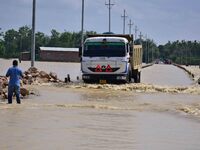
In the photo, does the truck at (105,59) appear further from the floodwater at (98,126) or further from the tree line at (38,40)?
the tree line at (38,40)

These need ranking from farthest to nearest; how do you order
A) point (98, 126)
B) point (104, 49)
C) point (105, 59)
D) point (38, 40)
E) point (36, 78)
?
1. point (38, 40)
2. point (36, 78)
3. point (104, 49)
4. point (105, 59)
5. point (98, 126)

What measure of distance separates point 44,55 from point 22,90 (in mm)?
123397

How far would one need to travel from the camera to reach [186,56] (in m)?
198

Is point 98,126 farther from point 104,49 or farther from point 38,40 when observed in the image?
point 38,40

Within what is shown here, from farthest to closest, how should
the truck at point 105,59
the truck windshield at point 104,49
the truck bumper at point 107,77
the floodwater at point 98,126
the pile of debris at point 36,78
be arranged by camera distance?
1. the pile of debris at point 36,78
2. the truck bumper at point 107,77
3. the truck windshield at point 104,49
4. the truck at point 105,59
5. the floodwater at point 98,126

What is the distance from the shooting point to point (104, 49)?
3088 centimetres

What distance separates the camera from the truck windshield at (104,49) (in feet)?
101

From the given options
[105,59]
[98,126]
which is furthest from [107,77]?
[98,126]

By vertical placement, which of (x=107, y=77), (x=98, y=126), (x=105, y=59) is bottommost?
(x=98, y=126)

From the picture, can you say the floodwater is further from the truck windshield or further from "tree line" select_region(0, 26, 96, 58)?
"tree line" select_region(0, 26, 96, 58)

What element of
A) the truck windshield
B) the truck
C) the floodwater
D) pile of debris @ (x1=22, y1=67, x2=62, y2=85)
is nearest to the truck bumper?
the truck

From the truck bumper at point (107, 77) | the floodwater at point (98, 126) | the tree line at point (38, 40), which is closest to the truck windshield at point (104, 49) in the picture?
the truck bumper at point (107, 77)

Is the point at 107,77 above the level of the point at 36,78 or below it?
above

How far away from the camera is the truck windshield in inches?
1209
